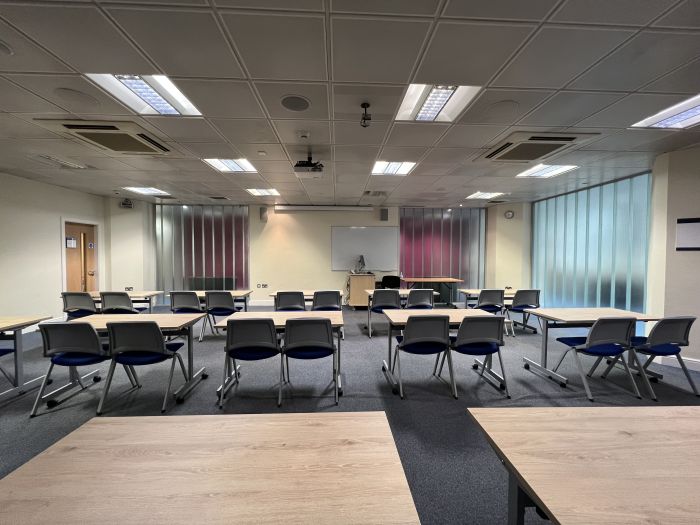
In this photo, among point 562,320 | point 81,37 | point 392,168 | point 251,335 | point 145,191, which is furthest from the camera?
point 145,191

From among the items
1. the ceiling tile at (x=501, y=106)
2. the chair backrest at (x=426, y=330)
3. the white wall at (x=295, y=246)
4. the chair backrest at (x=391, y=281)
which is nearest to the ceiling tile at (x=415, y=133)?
the ceiling tile at (x=501, y=106)

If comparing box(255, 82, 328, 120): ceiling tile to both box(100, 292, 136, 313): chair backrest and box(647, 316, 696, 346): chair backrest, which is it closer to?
box(100, 292, 136, 313): chair backrest

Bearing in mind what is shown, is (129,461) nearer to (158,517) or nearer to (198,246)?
(158,517)

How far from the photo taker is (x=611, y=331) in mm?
3025

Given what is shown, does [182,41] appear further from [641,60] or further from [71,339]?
[641,60]

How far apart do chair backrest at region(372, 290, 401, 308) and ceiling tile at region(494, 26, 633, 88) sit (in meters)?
3.53

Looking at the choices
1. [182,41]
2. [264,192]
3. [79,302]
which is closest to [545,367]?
[182,41]

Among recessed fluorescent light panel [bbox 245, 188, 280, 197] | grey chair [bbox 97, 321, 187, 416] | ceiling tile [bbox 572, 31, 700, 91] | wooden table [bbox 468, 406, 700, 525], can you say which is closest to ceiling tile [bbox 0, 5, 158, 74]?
grey chair [bbox 97, 321, 187, 416]

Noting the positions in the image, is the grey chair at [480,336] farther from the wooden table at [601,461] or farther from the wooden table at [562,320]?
the wooden table at [601,461]

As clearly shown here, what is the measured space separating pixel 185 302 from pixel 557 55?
5.46m

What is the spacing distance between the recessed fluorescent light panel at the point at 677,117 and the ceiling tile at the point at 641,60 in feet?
2.90

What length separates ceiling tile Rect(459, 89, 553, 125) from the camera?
2551mm

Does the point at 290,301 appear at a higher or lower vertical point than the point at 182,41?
lower

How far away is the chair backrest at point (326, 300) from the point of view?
15.9ft
